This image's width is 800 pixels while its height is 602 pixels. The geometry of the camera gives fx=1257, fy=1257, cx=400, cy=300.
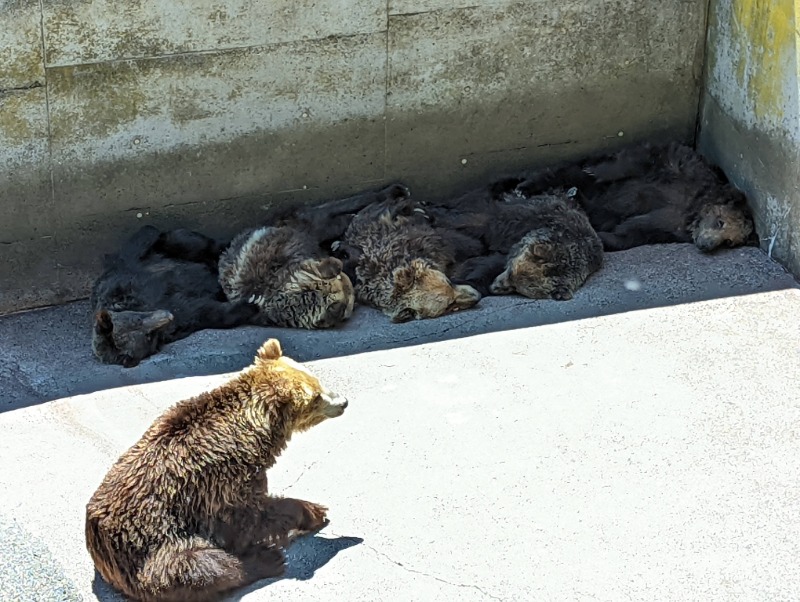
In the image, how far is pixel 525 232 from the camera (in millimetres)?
8664

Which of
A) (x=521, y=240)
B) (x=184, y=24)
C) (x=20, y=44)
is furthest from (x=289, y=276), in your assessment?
(x=20, y=44)

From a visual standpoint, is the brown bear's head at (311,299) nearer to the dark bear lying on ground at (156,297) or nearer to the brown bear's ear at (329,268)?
the brown bear's ear at (329,268)

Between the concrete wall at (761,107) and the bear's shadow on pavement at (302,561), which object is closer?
the bear's shadow on pavement at (302,561)

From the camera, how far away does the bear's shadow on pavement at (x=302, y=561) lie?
568 centimetres

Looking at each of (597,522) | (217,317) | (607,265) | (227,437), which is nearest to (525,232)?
(607,265)

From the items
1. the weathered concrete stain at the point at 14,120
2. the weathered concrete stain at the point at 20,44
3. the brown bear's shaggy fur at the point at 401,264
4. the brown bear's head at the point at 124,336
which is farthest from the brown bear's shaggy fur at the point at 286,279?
the weathered concrete stain at the point at 20,44

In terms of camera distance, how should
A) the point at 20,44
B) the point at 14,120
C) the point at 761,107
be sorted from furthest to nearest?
the point at 761,107 < the point at 14,120 < the point at 20,44

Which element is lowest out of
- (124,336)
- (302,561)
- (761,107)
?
(302,561)

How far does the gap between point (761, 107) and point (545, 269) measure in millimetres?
1935

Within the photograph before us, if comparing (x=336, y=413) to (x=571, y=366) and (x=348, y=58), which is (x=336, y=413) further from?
(x=348, y=58)

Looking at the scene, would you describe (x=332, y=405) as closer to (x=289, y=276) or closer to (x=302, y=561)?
(x=302, y=561)

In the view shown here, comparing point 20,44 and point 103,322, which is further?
point 20,44

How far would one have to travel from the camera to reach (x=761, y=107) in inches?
340

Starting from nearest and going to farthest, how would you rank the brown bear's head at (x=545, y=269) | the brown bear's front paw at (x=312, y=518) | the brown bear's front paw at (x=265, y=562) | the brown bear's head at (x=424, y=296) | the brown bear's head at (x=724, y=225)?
the brown bear's front paw at (x=265, y=562) < the brown bear's front paw at (x=312, y=518) < the brown bear's head at (x=424, y=296) < the brown bear's head at (x=545, y=269) < the brown bear's head at (x=724, y=225)
